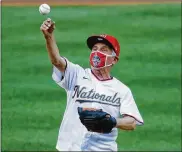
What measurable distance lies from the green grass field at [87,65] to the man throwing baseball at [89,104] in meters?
3.25

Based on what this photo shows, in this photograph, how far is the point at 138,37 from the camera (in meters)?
9.69

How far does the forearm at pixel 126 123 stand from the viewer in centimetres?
467

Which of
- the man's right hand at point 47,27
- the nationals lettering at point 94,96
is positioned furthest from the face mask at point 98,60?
the man's right hand at point 47,27

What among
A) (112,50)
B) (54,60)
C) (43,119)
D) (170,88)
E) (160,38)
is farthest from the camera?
(160,38)

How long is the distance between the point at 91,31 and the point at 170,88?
147 centimetres

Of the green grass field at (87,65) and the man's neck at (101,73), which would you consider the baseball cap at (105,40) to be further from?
the green grass field at (87,65)

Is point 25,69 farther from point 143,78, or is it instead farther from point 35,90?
point 143,78

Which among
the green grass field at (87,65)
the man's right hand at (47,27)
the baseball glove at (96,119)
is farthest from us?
the green grass field at (87,65)

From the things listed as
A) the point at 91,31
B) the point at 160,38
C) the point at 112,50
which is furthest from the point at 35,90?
the point at 112,50

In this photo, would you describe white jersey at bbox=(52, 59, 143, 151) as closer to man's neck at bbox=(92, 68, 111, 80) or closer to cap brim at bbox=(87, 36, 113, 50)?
man's neck at bbox=(92, 68, 111, 80)

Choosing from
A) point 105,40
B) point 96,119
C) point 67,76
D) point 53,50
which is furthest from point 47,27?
point 96,119

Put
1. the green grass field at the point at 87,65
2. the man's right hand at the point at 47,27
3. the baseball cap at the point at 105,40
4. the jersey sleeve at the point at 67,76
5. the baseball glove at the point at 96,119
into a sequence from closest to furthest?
the baseball glove at the point at 96,119
the man's right hand at the point at 47,27
the jersey sleeve at the point at 67,76
the baseball cap at the point at 105,40
the green grass field at the point at 87,65

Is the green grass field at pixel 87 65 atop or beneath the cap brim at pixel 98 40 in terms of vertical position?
beneath

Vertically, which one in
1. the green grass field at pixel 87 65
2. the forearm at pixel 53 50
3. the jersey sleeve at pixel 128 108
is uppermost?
the forearm at pixel 53 50
